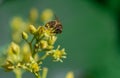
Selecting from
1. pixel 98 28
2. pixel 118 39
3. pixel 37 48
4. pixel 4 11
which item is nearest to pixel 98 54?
pixel 118 39

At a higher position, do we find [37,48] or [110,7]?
[110,7]

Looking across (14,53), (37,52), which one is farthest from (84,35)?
(37,52)

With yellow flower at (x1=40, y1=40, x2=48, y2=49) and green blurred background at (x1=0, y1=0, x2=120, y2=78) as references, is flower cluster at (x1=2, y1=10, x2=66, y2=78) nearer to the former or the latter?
yellow flower at (x1=40, y1=40, x2=48, y2=49)

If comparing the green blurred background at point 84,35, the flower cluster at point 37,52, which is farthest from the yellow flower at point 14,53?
the green blurred background at point 84,35

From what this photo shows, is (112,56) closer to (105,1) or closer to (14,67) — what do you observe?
(105,1)

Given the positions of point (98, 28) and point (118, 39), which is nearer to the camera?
point (118, 39)

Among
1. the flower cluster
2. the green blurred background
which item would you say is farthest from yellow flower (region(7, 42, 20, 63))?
the green blurred background

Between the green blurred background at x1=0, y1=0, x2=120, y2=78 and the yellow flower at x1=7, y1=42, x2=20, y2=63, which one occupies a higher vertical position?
the green blurred background at x1=0, y1=0, x2=120, y2=78

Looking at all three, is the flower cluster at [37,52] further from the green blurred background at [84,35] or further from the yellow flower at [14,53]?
the green blurred background at [84,35]

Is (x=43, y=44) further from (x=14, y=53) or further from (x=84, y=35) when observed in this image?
(x=84, y=35)
